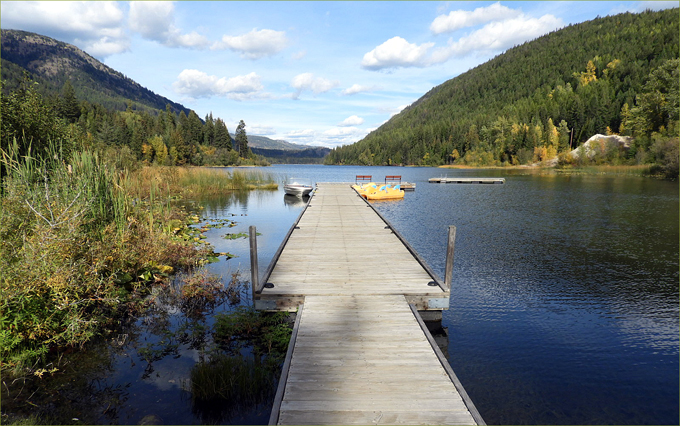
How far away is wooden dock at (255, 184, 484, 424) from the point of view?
→ 4.27m

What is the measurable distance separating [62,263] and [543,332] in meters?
10.1

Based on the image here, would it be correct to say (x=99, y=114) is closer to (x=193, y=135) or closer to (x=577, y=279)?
(x=193, y=135)

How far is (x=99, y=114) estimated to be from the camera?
99938mm

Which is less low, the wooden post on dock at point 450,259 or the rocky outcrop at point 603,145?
the rocky outcrop at point 603,145

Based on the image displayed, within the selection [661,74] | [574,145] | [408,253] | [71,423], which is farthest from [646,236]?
[574,145]

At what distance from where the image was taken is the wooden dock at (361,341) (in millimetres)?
4266

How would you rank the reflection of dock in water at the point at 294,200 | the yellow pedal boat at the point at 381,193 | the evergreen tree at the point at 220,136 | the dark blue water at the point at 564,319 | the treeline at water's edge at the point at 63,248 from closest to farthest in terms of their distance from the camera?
the treeline at water's edge at the point at 63,248 < the dark blue water at the point at 564,319 < the reflection of dock in water at the point at 294,200 < the yellow pedal boat at the point at 381,193 < the evergreen tree at the point at 220,136

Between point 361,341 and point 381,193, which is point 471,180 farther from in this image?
point 361,341

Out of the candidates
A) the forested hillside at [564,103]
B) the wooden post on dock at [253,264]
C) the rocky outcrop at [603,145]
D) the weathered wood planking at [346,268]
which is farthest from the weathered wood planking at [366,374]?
the rocky outcrop at [603,145]

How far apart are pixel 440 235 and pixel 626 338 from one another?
32.9 feet

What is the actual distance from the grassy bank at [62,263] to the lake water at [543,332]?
1.00 m

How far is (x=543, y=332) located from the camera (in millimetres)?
8297

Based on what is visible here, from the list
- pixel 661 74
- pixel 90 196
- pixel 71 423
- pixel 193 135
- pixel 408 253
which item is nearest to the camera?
pixel 71 423

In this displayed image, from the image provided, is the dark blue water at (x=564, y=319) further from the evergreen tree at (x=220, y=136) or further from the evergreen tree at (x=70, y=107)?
the evergreen tree at (x=220, y=136)
